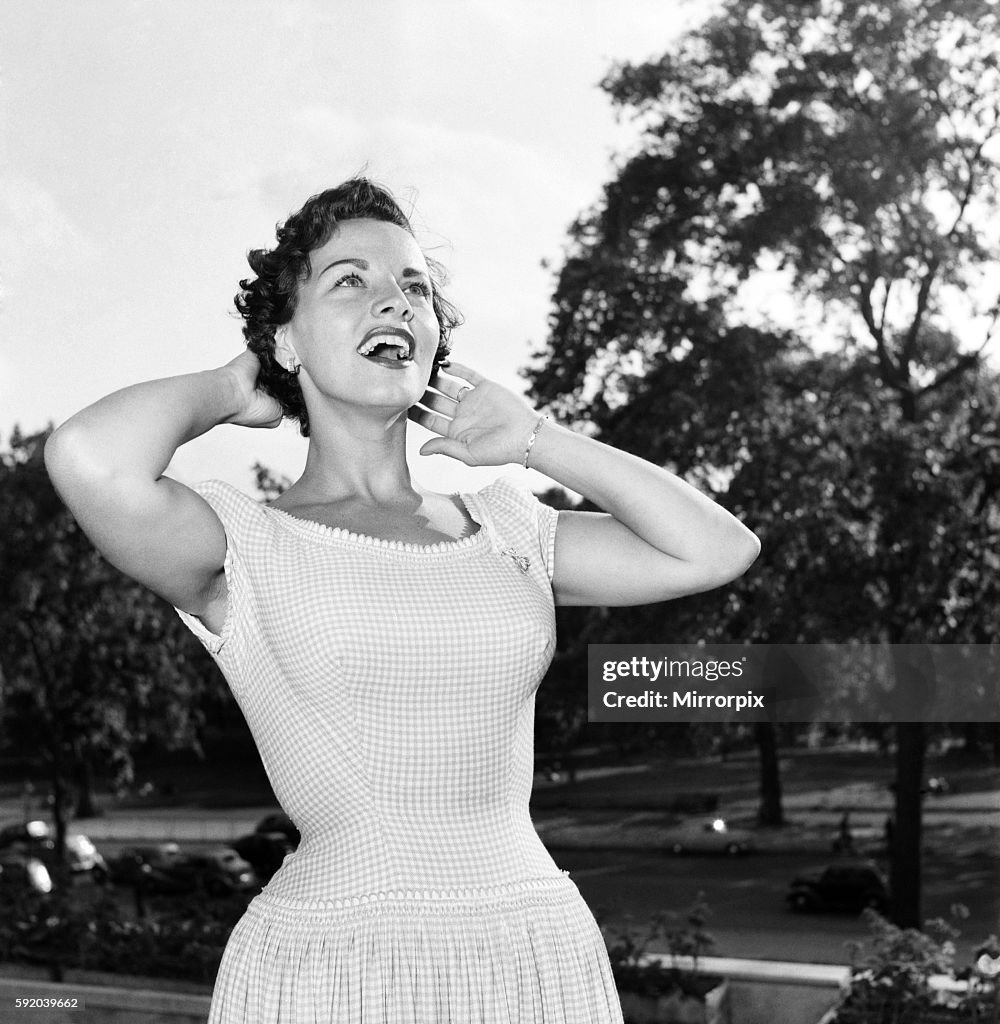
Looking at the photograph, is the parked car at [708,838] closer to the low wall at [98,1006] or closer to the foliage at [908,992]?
the foliage at [908,992]

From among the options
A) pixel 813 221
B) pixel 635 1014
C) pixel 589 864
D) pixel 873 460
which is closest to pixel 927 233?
pixel 813 221

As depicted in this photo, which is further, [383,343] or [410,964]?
[383,343]

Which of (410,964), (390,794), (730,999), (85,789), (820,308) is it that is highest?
(820,308)

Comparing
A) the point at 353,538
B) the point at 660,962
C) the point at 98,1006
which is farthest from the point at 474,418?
the point at 98,1006

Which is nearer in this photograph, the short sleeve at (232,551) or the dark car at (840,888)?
the short sleeve at (232,551)

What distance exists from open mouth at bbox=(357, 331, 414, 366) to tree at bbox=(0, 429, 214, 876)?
3.96 meters

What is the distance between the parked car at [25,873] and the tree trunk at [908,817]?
8.43ft

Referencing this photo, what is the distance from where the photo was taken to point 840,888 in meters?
3.84

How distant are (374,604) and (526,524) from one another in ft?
0.58

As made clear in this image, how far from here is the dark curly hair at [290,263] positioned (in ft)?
3.15

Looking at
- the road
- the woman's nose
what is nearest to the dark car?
the road

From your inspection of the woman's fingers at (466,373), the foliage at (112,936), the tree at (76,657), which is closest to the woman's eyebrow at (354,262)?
the woman's fingers at (466,373)

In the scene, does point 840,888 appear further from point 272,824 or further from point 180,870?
point 180,870

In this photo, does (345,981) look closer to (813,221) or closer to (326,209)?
(326,209)
